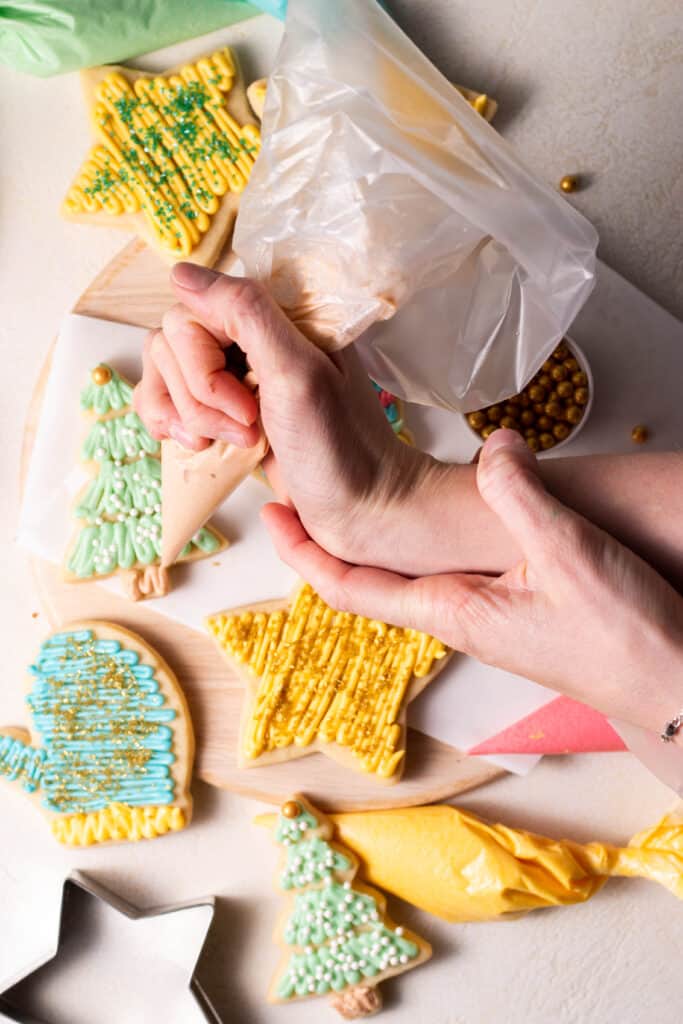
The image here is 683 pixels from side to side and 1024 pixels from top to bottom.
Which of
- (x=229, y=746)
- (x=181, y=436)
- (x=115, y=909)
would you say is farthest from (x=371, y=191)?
(x=115, y=909)

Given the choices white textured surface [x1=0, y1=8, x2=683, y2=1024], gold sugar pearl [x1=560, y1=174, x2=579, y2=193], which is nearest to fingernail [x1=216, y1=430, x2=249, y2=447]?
white textured surface [x1=0, y1=8, x2=683, y2=1024]

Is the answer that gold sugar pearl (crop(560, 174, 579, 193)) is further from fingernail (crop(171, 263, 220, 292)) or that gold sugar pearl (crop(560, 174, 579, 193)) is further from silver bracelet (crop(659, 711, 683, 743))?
silver bracelet (crop(659, 711, 683, 743))

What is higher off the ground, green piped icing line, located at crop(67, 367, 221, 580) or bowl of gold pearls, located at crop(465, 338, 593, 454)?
bowl of gold pearls, located at crop(465, 338, 593, 454)

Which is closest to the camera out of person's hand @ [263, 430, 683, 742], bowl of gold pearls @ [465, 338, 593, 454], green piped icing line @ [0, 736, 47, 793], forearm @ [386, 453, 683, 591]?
person's hand @ [263, 430, 683, 742]

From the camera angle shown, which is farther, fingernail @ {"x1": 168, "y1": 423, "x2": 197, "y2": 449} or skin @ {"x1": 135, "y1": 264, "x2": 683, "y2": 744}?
fingernail @ {"x1": 168, "y1": 423, "x2": 197, "y2": 449}

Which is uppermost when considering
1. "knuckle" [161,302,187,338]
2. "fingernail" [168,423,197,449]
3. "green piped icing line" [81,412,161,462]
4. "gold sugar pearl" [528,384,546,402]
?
"gold sugar pearl" [528,384,546,402]

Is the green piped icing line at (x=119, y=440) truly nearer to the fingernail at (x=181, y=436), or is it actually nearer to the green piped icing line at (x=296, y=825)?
the fingernail at (x=181, y=436)

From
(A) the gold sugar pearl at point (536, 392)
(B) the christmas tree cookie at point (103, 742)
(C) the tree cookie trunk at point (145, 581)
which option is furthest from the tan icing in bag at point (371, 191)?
(B) the christmas tree cookie at point (103, 742)

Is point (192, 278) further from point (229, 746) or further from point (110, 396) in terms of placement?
point (229, 746)
